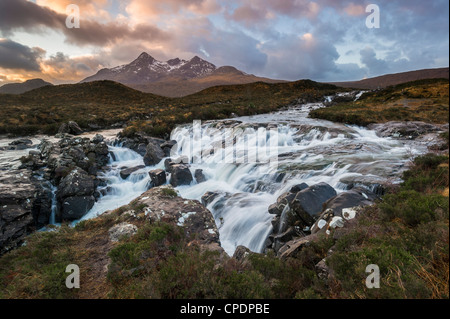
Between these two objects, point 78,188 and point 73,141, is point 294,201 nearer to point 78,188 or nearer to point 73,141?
point 78,188

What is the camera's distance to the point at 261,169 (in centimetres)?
1337

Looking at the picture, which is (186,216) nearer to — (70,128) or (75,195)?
(75,195)

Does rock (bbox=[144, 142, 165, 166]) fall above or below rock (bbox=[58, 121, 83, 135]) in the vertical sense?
below

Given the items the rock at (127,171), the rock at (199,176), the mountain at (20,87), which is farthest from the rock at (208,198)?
the mountain at (20,87)

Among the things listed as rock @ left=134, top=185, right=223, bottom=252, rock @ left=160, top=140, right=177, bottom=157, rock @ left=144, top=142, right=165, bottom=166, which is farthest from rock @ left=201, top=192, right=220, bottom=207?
rock @ left=160, top=140, right=177, bottom=157

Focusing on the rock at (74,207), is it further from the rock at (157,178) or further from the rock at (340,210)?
the rock at (340,210)

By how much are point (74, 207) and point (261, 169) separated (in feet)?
34.1

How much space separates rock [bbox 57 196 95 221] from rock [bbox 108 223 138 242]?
6.27 m

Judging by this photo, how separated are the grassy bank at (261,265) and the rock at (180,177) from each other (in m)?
7.87

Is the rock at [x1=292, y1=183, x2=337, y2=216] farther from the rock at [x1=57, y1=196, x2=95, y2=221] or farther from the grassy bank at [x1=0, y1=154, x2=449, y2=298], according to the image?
the rock at [x1=57, y1=196, x2=95, y2=221]

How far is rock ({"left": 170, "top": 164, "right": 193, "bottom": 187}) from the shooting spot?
13992mm

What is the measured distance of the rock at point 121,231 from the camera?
6.15 meters
